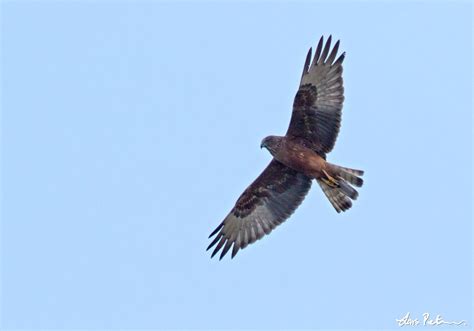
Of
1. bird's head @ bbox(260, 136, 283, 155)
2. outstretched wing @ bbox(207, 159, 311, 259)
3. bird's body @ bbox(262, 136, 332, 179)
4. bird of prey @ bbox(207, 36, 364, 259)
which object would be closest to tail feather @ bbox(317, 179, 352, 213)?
bird of prey @ bbox(207, 36, 364, 259)

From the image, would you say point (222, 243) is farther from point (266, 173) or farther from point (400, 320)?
point (400, 320)

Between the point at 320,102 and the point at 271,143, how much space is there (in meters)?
0.99

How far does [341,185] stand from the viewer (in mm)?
12336

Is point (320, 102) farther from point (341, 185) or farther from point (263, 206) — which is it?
point (263, 206)

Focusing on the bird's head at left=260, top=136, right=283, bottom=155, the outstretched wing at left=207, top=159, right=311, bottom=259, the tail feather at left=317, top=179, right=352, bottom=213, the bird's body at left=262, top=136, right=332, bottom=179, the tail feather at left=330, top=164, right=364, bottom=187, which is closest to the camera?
the tail feather at left=330, top=164, right=364, bottom=187

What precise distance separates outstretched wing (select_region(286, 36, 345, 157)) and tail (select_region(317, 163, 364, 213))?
1.35 ft

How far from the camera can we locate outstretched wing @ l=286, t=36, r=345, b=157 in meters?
12.3

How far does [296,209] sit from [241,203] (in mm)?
969

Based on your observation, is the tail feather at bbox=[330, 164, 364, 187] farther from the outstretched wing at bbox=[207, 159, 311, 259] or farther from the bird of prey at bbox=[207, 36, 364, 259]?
the outstretched wing at bbox=[207, 159, 311, 259]

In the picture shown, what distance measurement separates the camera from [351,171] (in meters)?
12.1

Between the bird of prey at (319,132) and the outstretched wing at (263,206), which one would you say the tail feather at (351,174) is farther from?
the outstretched wing at (263,206)

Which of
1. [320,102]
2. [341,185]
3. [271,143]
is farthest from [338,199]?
[320,102]

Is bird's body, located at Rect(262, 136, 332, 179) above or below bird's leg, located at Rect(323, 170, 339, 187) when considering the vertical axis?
above

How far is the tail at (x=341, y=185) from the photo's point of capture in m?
12.1
